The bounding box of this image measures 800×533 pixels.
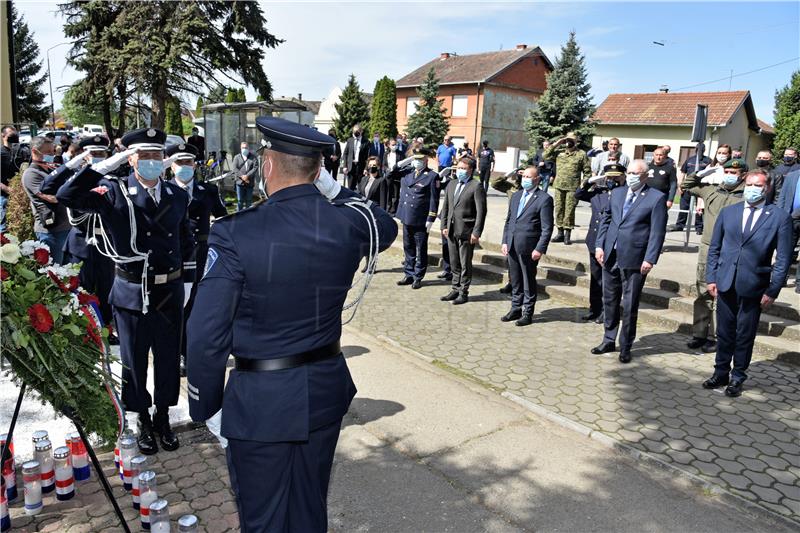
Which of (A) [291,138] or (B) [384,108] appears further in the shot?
(B) [384,108]

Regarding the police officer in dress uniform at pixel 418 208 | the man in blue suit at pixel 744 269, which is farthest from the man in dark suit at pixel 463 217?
the man in blue suit at pixel 744 269

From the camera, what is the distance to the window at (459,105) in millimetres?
45344

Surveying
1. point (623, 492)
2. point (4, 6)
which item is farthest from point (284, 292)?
point (4, 6)

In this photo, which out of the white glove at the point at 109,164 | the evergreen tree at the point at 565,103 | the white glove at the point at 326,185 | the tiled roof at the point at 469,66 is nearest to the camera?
the white glove at the point at 326,185

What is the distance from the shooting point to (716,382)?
19.2 ft

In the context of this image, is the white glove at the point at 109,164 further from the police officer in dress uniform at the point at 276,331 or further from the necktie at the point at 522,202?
the necktie at the point at 522,202

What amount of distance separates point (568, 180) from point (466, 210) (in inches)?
143

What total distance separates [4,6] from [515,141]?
136 ft

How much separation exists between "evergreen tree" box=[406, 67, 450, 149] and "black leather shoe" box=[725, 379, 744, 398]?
34.6 metres

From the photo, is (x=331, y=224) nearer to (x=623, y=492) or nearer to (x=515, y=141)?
(x=623, y=492)

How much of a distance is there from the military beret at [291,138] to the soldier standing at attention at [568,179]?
9.33m

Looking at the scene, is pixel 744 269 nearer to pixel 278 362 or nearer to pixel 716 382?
pixel 716 382

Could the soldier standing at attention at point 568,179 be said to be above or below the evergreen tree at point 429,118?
below

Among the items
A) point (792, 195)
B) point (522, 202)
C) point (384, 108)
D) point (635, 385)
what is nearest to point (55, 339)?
point (635, 385)
